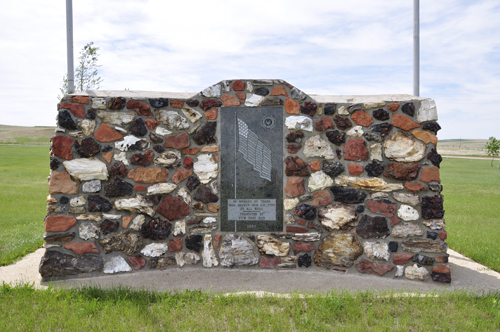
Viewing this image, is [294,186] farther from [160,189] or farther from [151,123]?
[151,123]

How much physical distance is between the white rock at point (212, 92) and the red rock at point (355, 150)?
174cm

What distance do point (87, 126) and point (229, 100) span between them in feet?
5.84

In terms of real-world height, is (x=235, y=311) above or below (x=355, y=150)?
below

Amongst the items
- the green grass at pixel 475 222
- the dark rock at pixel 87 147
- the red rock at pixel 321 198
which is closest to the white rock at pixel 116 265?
the dark rock at pixel 87 147

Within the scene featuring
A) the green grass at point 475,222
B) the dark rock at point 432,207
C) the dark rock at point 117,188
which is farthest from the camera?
the green grass at point 475,222

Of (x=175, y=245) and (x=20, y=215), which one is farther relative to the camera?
(x=20, y=215)

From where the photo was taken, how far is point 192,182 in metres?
4.46

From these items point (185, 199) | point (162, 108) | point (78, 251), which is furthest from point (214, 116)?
point (78, 251)

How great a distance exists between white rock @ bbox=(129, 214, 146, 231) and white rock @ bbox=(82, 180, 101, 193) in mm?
581

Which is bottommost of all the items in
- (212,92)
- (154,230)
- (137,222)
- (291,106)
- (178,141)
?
(154,230)

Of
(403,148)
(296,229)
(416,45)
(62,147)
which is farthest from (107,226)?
(416,45)

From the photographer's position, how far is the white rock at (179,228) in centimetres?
444

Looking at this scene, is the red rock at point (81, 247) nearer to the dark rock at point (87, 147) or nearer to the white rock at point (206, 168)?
the dark rock at point (87, 147)

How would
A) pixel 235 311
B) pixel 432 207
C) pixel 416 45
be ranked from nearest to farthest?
pixel 235 311 → pixel 432 207 → pixel 416 45
